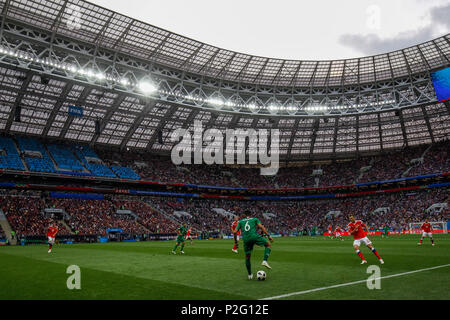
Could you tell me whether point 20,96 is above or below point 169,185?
above

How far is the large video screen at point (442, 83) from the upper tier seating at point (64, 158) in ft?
166

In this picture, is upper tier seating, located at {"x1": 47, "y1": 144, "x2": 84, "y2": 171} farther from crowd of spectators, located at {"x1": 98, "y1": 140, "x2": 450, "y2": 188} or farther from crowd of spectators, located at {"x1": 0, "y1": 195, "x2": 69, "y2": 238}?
crowd of spectators, located at {"x1": 0, "y1": 195, "x2": 69, "y2": 238}

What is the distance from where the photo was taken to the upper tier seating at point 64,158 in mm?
52594

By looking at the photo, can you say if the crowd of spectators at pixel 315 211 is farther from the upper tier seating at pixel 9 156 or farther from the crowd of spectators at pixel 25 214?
the upper tier seating at pixel 9 156

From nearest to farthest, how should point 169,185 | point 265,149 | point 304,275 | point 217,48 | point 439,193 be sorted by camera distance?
point 304,275
point 217,48
point 439,193
point 169,185
point 265,149

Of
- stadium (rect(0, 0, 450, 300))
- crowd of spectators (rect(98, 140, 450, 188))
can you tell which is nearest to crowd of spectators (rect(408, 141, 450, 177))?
crowd of spectators (rect(98, 140, 450, 188))

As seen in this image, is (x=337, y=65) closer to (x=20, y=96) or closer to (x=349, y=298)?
(x=20, y=96)

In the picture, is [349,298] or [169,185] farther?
[169,185]

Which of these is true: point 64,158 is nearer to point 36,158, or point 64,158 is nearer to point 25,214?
point 36,158

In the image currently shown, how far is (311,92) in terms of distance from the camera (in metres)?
52.0

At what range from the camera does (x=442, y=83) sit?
41.3 m

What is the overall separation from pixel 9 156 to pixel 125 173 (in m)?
16.9
